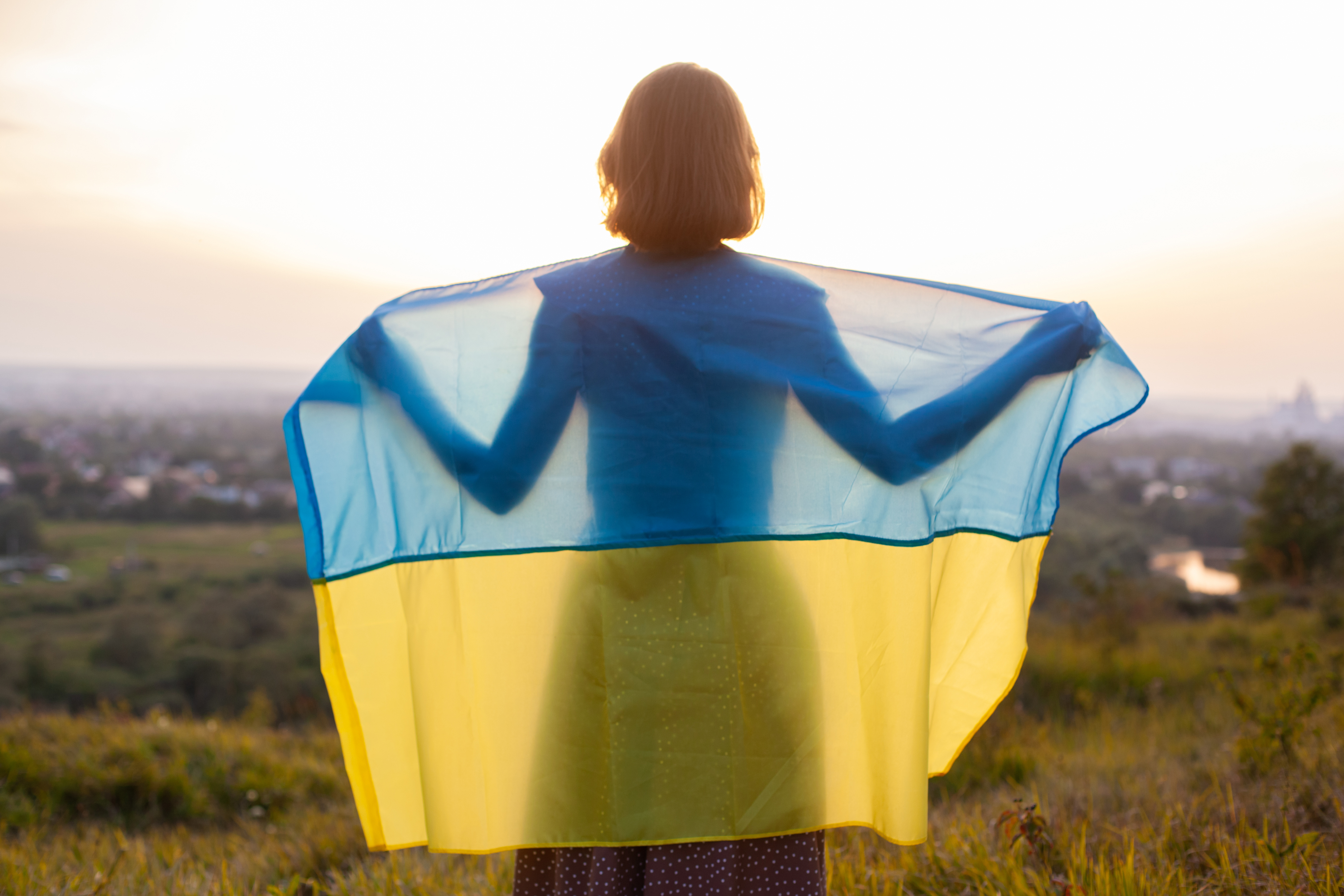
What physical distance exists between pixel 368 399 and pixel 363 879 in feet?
5.55

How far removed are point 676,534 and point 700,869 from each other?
67 cm

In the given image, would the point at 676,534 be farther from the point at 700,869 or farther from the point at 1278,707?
the point at 1278,707

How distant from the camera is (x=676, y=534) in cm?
159

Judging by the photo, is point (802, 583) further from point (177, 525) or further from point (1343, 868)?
point (177, 525)

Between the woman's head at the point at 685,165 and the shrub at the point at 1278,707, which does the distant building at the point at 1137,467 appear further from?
the woman's head at the point at 685,165

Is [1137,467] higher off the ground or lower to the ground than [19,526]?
higher

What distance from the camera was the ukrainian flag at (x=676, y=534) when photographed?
1604mm

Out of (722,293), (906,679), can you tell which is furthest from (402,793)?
(722,293)

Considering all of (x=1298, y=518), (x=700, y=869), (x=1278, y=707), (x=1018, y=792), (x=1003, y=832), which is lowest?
(x=1298, y=518)

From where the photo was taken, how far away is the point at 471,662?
170 cm

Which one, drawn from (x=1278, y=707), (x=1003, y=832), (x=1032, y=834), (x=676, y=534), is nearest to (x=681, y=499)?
(x=676, y=534)

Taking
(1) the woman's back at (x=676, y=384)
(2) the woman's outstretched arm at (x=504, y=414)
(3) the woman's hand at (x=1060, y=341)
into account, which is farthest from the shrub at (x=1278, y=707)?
(2) the woman's outstretched arm at (x=504, y=414)

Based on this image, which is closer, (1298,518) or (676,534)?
(676,534)

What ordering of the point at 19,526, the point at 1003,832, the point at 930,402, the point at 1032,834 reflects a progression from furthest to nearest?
1. the point at 19,526
2. the point at 1003,832
3. the point at 1032,834
4. the point at 930,402
